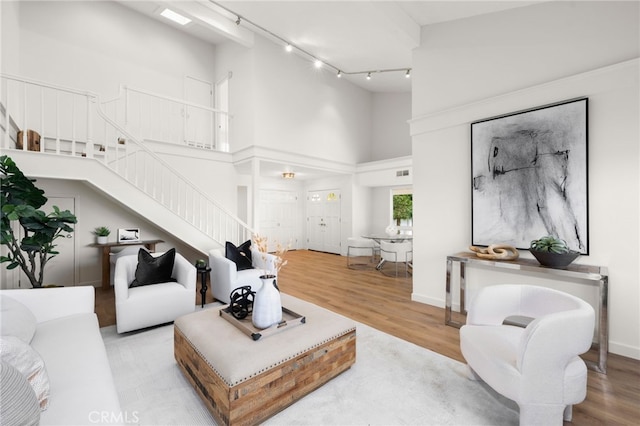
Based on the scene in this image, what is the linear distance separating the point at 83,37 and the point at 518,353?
8300 mm

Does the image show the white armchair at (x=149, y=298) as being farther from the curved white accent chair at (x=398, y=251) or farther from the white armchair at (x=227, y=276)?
the curved white accent chair at (x=398, y=251)

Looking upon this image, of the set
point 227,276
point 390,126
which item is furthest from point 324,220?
point 227,276

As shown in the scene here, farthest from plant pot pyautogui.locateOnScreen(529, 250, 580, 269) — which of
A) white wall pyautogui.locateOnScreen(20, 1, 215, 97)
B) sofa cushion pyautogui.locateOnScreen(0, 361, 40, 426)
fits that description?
white wall pyautogui.locateOnScreen(20, 1, 215, 97)

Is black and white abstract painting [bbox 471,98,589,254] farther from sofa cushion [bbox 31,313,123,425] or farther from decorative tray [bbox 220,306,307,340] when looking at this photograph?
sofa cushion [bbox 31,313,123,425]

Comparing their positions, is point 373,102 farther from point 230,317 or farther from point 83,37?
point 230,317

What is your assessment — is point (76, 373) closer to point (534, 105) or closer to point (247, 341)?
point (247, 341)

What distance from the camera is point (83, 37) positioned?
→ 5.54 m

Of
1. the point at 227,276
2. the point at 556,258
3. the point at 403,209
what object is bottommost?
the point at 227,276

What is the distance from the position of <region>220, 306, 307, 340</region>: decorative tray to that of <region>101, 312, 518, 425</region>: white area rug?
489 millimetres

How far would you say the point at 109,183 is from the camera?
3.89m

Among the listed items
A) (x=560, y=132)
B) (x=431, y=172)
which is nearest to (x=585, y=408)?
(x=560, y=132)

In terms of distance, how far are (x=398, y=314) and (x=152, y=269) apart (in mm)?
3058

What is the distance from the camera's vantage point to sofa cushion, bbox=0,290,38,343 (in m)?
1.64

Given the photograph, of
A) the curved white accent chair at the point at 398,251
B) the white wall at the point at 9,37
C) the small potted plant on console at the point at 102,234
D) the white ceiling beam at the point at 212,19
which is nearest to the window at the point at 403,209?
the curved white accent chair at the point at 398,251
